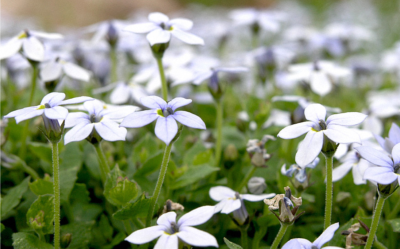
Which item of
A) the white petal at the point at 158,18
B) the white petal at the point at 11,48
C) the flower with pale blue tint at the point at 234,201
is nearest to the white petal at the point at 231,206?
the flower with pale blue tint at the point at 234,201

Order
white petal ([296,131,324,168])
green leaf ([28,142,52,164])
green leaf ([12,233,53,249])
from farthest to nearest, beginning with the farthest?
green leaf ([28,142,52,164]) → green leaf ([12,233,53,249]) → white petal ([296,131,324,168])

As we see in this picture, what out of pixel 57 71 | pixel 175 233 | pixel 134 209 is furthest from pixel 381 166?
pixel 57 71

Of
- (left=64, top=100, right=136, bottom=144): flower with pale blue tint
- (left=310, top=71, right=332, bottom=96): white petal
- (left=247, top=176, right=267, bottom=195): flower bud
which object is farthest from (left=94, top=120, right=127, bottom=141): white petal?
(left=310, top=71, right=332, bottom=96): white petal

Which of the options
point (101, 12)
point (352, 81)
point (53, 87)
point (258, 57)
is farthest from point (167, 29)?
point (101, 12)

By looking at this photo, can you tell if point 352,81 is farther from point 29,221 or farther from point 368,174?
point 29,221

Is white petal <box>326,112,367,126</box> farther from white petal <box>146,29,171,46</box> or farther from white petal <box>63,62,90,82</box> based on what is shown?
white petal <box>63,62,90,82</box>

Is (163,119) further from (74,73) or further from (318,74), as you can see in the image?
(318,74)
